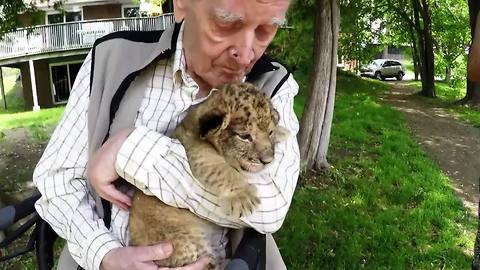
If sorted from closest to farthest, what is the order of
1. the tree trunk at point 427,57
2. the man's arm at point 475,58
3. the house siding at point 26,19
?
the man's arm at point 475,58 < the house siding at point 26,19 < the tree trunk at point 427,57

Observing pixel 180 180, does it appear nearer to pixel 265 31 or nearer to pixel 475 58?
pixel 265 31

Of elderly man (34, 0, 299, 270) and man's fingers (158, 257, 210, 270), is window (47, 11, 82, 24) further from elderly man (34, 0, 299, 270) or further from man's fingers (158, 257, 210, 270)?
man's fingers (158, 257, 210, 270)

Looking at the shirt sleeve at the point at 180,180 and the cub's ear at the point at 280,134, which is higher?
the cub's ear at the point at 280,134

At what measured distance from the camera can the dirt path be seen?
9.45 meters

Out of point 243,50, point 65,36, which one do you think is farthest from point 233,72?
point 65,36

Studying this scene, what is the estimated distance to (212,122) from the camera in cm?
174

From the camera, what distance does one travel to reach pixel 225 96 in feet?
5.74

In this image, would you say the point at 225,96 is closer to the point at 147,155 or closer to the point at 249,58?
the point at 249,58

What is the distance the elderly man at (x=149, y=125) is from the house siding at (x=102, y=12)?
3087cm

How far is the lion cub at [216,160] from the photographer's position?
1.74 meters

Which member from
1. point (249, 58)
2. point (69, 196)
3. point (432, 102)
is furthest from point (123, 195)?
point (432, 102)

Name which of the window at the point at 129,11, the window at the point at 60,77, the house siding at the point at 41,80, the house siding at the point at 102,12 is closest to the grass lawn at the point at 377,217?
the house siding at the point at 41,80

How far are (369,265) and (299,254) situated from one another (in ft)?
2.27

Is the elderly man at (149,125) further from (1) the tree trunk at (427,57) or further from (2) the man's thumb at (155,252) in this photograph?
(1) the tree trunk at (427,57)
